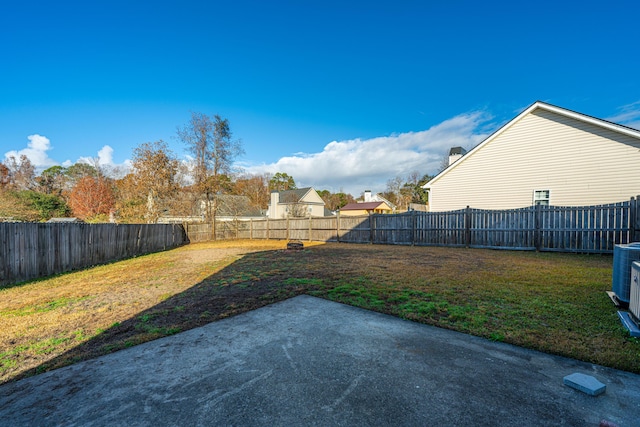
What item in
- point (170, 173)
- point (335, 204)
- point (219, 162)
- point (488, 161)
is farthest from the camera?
point (335, 204)

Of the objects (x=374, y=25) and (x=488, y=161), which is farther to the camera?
(x=488, y=161)

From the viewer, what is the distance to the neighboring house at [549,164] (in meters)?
10.8

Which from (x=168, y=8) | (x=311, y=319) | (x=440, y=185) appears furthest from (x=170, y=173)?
(x=311, y=319)

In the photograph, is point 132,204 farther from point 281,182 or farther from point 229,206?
point 281,182

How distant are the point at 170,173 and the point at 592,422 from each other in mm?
22266

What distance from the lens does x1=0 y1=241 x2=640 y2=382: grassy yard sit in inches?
113

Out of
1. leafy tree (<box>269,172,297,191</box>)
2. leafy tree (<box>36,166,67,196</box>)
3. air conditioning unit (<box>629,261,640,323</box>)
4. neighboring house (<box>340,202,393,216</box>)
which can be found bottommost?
air conditioning unit (<box>629,261,640,323</box>)

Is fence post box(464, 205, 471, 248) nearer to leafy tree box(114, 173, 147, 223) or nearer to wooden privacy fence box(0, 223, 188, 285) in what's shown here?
wooden privacy fence box(0, 223, 188, 285)

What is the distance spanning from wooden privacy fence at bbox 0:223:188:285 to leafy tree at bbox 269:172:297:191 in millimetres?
40759

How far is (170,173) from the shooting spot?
64.8 ft

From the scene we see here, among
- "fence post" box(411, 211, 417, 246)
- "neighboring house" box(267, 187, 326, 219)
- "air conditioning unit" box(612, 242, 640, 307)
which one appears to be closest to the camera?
"air conditioning unit" box(612, 242, 640, 307)

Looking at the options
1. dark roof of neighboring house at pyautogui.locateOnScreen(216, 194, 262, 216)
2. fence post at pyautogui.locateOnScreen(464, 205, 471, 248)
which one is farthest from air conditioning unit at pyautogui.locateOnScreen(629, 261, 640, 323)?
dark roof of neighboring house at pyautogui.locateOnScreen(216, 194, 262, 216)

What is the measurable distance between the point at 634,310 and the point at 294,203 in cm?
3028

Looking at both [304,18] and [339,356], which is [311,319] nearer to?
[339,356]
